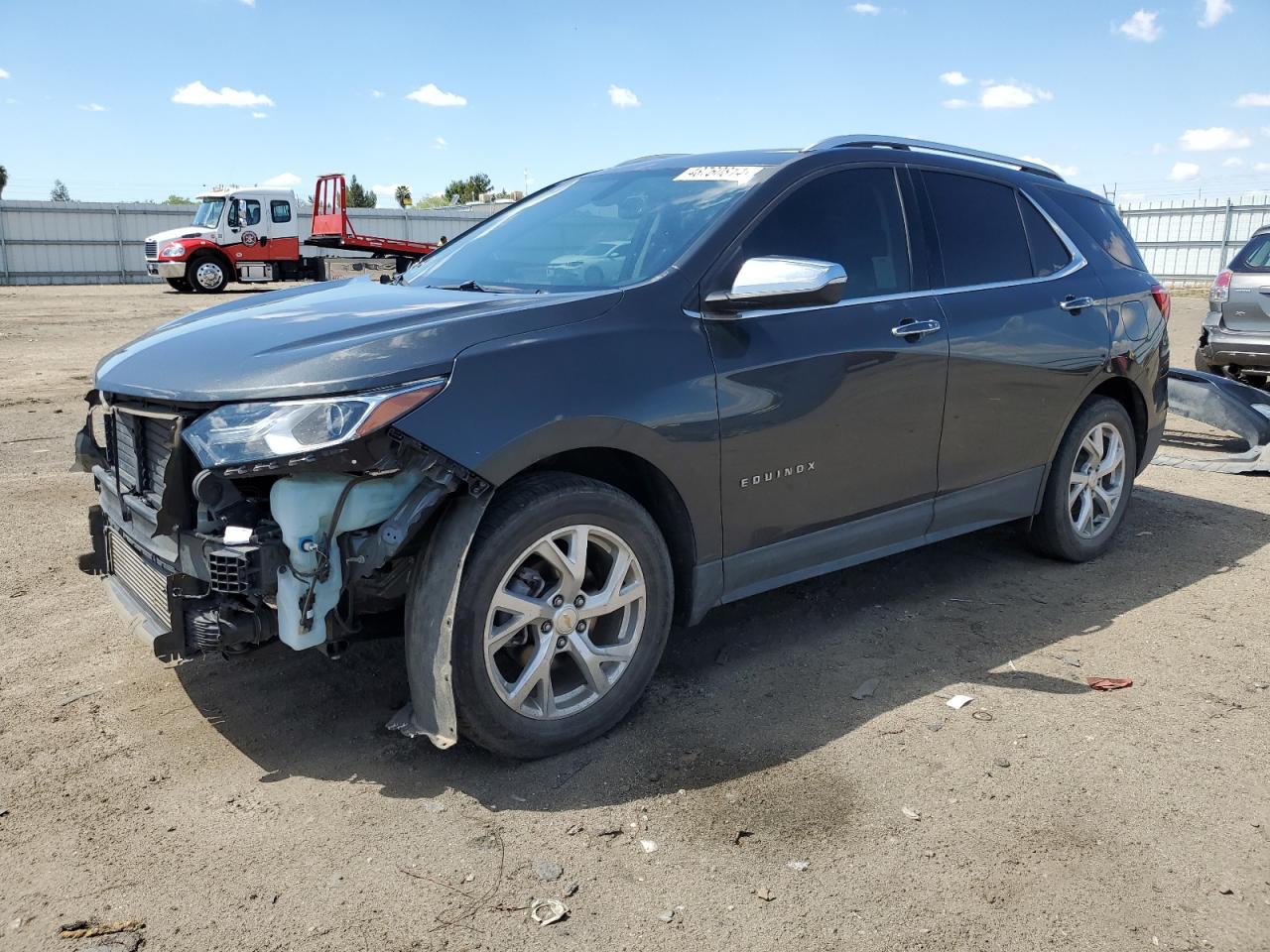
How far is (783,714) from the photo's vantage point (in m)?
3.52

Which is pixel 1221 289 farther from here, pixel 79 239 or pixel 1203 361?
pixel 79 239

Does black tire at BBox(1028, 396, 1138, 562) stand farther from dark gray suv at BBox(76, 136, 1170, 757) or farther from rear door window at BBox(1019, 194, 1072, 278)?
rear door window at BBox(1019, 194, 1072, 278)

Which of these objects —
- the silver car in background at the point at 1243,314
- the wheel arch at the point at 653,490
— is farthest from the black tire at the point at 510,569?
the silver car in background at the point at 1243,314

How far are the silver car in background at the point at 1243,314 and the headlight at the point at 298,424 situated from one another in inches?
362

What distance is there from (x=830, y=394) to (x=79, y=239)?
36698 mm

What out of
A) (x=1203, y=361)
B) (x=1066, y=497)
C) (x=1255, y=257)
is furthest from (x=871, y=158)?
(x=1203, y=361)

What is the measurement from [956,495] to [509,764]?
2.26 metres

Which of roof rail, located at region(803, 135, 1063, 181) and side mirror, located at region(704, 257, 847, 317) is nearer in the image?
side mirror, located at region(704, 257, 847, 317)

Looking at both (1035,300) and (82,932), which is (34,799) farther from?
(1035,300)

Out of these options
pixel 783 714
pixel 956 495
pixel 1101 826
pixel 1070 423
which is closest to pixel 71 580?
pixel 783 714

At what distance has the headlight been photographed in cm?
270

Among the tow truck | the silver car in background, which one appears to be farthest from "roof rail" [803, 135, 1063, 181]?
the tow truck

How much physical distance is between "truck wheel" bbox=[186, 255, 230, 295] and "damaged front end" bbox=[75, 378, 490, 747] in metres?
25.1

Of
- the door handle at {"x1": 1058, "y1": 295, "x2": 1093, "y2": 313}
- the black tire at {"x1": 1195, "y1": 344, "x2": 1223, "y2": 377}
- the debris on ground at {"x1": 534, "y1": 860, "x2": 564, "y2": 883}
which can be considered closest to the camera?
the debris on ground at {"x1": 534, "y1": 860, "x2": 564, "y2": 883}
